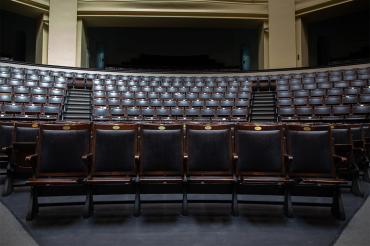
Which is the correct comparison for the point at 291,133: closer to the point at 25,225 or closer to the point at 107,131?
the point at 107,131

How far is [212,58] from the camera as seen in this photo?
731 centimetres

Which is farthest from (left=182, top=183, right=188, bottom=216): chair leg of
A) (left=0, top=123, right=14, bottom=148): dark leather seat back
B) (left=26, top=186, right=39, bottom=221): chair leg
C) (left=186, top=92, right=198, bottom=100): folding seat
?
(left=186, top=92, right=198, bottom=100): folding seat

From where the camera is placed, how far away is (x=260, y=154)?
5.05ft

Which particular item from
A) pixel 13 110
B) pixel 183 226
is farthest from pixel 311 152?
pixel 13 110

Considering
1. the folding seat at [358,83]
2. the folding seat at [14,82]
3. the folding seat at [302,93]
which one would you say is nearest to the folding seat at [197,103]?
the folding seat at [302,93]

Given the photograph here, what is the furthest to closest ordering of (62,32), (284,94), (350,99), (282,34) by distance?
(282,34), (62,32), (284,94), (350,99)

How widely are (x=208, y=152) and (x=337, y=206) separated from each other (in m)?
0.62

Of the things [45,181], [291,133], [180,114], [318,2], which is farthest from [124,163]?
[318,2]

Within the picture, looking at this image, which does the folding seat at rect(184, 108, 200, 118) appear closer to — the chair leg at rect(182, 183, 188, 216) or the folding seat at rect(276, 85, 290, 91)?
the folding seat at rect(276, 85, 290, 91)

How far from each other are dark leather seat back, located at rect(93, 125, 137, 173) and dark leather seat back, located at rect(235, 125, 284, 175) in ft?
1.72

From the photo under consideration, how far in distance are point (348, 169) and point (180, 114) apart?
7.39ft

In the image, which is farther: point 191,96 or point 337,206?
point 191,96

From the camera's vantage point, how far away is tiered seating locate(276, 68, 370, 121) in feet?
11.2

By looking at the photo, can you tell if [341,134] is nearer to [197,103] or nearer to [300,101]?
[300,101]
